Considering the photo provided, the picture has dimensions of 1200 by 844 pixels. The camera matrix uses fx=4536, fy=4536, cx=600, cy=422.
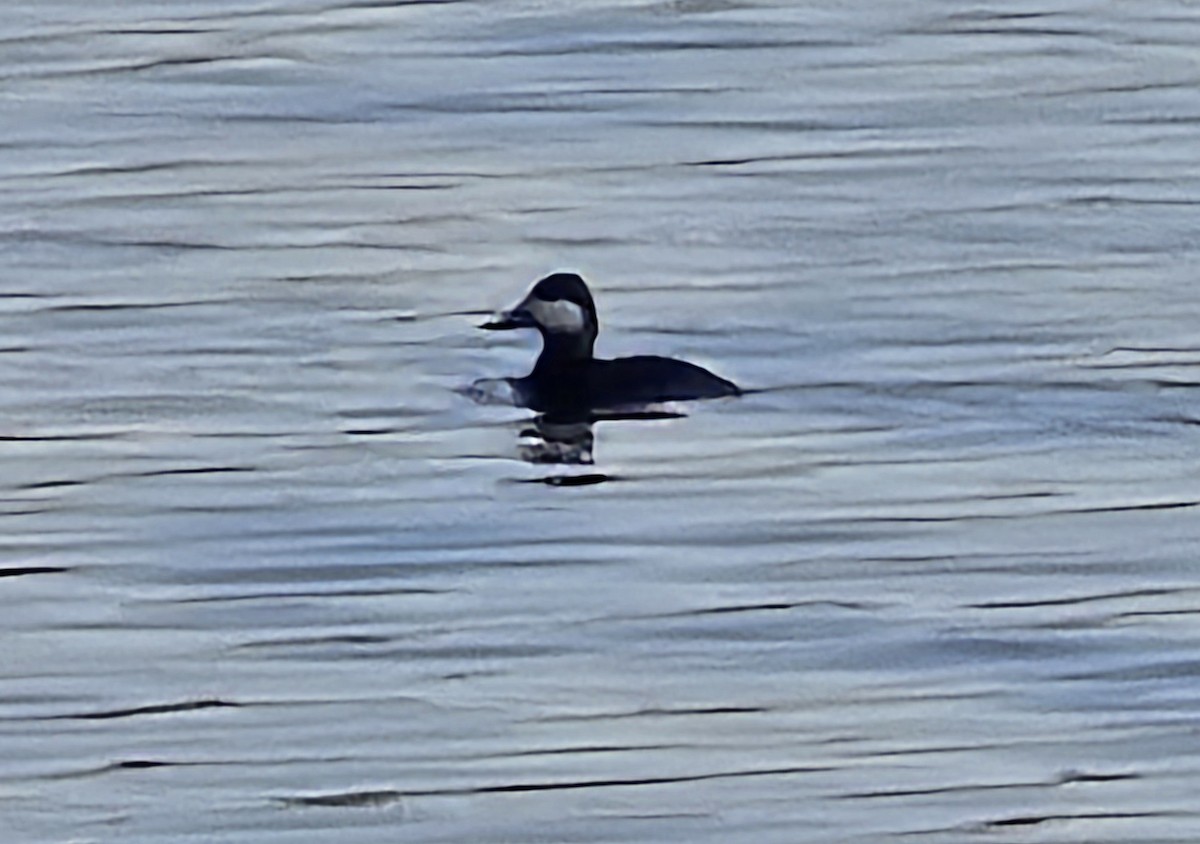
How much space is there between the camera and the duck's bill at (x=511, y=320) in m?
14.5

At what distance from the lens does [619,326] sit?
15227 mm

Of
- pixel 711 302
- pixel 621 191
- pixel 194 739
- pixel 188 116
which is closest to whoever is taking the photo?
pixel 194 739

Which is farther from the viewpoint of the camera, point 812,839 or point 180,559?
point 180,559

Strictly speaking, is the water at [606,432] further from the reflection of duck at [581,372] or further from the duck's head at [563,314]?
the duck's head at [563,314]

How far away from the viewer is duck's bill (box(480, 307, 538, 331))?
47.5 feet

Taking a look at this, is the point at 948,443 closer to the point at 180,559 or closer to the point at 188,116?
the point at 180,559

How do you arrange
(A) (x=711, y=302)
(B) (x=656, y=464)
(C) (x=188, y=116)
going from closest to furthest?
(B) (x=656, y=464), (A) (x=711, y=302), (C) (x=188, y=116)

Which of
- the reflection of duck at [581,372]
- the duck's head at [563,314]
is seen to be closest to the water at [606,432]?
the reflection of duck at [581,372]

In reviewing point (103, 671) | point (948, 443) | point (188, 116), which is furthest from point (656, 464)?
point (188, 116)

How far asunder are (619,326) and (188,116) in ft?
12.8

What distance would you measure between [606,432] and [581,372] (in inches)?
15.5

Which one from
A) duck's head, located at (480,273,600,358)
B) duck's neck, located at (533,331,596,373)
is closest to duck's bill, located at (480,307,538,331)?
duck's head, located at (480,273,600,358)

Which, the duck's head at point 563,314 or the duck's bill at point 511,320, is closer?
the duck's head at point 563,314

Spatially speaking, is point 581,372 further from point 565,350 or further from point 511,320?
point 511,320
